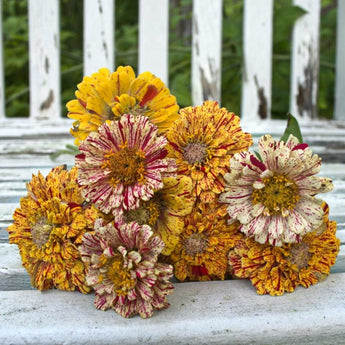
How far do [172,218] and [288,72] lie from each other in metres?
1.89

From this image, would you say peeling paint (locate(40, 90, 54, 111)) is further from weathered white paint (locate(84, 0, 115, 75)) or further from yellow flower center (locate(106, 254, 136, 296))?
yellow flower center (locate(106, 254, 136, 296))

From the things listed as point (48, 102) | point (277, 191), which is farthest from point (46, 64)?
point (277, 191)

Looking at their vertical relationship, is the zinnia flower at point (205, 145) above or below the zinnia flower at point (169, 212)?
above

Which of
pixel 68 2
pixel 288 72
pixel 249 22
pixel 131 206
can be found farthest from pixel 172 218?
pixel 68 2

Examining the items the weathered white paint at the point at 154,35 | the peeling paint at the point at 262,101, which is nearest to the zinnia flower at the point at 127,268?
the weathered white paint at the point at 154,35

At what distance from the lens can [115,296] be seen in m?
0.51

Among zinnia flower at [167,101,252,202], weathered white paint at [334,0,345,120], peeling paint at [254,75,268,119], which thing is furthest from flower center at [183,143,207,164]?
weathered white paint at [334,0,345,120]

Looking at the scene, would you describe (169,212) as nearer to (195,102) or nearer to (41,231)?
(41,231)

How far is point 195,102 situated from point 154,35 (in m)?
0.29

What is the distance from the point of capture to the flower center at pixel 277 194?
544 mm

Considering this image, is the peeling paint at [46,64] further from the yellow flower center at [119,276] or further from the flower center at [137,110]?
the yellow flower center at [119,276]

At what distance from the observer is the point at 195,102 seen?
1841 millimetres

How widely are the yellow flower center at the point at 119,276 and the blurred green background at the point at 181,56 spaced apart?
1.39 meters

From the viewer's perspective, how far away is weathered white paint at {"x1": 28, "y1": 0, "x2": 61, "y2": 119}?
69.6 inches
